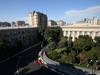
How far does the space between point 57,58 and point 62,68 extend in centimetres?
510

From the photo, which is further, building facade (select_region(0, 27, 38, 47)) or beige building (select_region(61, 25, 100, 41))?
beige building (select_region(61, 25, 100, 41))

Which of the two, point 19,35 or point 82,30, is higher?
point 82,30

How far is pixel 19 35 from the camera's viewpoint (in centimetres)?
3403

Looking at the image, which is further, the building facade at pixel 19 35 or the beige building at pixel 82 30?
the beige building at pixel 82 30

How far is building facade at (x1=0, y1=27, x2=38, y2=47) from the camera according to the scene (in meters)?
27.6

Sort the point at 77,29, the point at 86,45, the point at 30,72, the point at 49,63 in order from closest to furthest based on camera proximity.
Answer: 1. the point at 30,72
2. the point at 49,63
3. the point at 86,45
4. the point at 77,29

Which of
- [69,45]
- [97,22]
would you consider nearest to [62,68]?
[69,45]

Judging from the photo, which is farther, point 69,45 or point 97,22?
point 97,22

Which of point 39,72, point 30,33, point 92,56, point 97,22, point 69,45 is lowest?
point 39,72

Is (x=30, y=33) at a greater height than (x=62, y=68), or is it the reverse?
(x=30, y=33)

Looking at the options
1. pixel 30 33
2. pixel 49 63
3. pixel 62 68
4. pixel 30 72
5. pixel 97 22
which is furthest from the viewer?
pixel 97 22

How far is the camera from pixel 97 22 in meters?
71.9

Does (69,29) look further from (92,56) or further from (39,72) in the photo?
(39,72)

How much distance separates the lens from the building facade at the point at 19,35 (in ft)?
90.4
